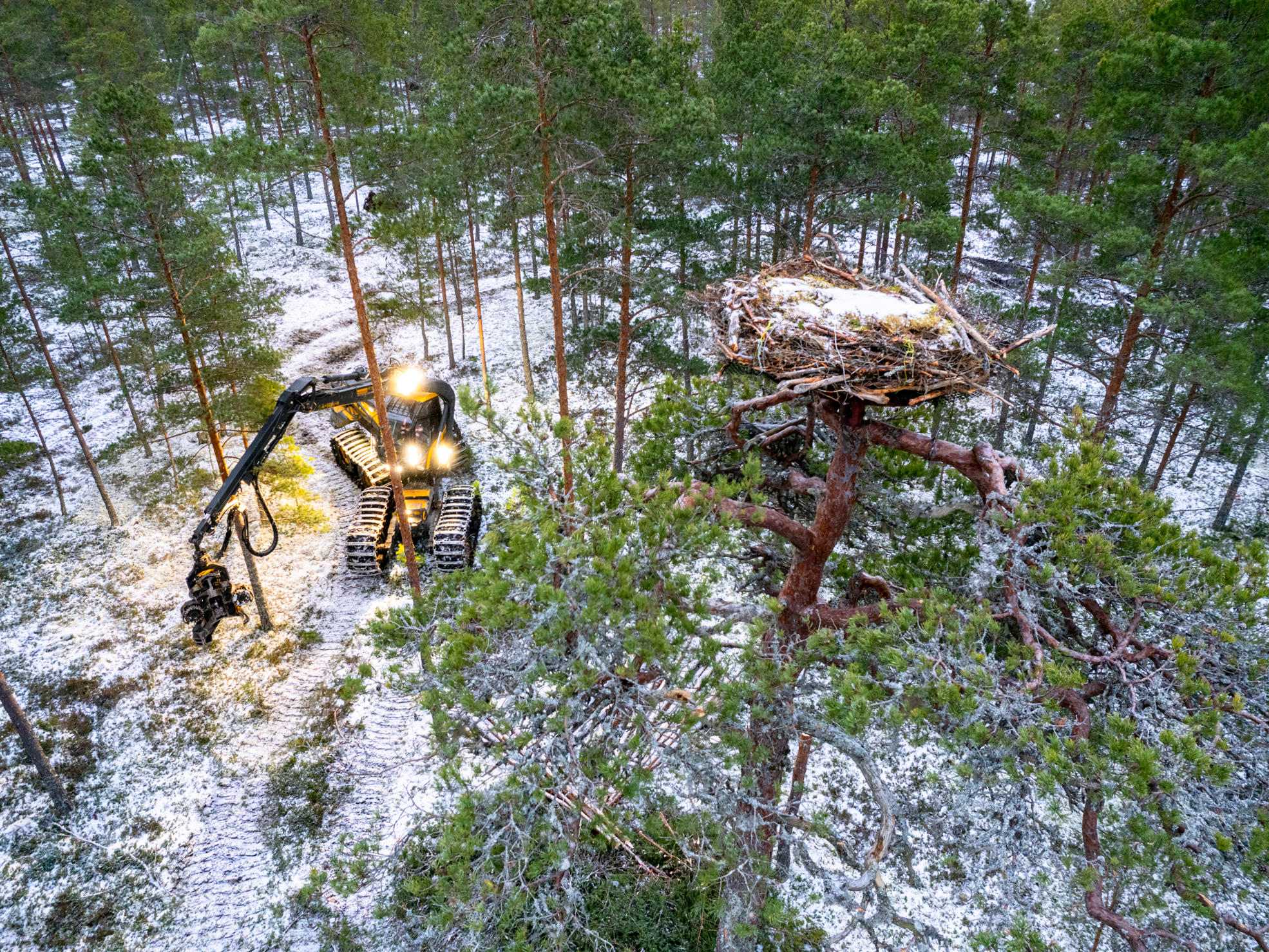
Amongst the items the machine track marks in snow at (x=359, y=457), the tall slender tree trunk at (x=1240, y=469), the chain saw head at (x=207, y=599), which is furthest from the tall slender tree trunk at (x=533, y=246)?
the tall slender tree trunk at (x=1240, y=469)

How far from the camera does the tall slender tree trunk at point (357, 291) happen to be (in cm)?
889

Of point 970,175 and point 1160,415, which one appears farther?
point 970,175

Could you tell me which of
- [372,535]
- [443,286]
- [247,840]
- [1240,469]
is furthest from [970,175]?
[247,840]

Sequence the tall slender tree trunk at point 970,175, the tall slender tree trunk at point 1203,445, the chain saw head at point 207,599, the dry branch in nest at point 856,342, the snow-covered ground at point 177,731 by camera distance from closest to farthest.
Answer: the dry branch in nest at point 856,342 < the snow-covered ground at point 177,731 < the chain saw head at point 207,599 < the tall slender tree trunk at point 970,175 < the tall slender tree trunk at point 1203,445

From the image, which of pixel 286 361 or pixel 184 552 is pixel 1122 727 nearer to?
pixel 184 552

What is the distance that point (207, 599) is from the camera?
471 inches

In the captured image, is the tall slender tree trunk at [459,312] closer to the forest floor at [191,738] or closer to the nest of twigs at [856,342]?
the forest floor at [191,738]

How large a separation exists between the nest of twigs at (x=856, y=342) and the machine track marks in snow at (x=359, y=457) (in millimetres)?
12714

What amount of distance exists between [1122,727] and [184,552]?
1851 cm

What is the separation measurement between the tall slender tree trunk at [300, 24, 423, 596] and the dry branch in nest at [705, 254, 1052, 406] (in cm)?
459

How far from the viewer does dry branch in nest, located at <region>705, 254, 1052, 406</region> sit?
495 centimetres

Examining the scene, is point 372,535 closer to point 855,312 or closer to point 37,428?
point 37,428

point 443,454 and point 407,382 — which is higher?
point 407,382

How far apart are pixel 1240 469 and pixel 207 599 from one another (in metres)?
22.6
